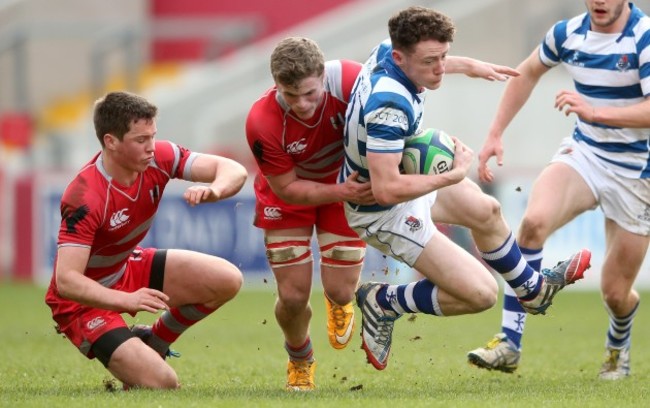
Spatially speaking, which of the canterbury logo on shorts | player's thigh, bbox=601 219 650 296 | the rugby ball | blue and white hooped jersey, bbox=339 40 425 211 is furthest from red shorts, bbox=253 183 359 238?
player's thigh, bbox=601 219 650 296

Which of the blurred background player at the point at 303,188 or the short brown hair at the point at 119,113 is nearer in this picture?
the blurred background player at the point at 303,188

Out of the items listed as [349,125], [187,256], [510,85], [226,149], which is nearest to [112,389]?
[187,256]

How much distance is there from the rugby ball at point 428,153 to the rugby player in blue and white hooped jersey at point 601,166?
99 centimetres

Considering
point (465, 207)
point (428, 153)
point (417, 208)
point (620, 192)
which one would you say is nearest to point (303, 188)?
point (417, 208)

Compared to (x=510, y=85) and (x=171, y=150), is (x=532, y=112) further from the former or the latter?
(x=171, y=150)

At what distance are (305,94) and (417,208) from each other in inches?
38.2

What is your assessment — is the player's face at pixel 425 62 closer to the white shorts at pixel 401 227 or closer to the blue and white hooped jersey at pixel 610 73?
the white shorts at pixel 401 227

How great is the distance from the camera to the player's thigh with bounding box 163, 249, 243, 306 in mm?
8125

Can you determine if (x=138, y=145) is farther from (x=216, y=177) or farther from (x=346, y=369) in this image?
(x=346, y=369)

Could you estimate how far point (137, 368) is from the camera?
764 centimetres

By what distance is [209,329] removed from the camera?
12781 mm

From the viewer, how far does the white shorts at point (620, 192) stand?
856 cm

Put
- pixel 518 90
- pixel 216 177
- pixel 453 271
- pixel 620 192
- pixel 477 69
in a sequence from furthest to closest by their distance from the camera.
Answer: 1. pixel 518 90
2. pixel 620 192
3. pixel 477 69
4. pixel 216 177
5. pixel 453 271

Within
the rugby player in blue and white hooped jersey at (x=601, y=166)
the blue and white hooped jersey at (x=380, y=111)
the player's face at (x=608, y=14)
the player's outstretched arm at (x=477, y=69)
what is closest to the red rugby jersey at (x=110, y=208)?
the blue and white hooped jersey at (x=380, y=111)
